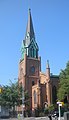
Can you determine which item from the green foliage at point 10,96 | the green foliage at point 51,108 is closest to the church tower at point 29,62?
the green foliage at point 51,108

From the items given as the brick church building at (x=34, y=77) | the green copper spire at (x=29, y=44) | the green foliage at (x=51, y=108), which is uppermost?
the green copper spire at (x=29, y=44)

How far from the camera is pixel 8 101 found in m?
81.7

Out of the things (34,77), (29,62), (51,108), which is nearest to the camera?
(51,108)

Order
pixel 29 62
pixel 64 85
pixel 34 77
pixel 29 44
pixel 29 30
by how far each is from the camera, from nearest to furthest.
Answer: pixel 64 85, pixel 34 77, pixel 29 62, pixel 29 44, pixel 29 30

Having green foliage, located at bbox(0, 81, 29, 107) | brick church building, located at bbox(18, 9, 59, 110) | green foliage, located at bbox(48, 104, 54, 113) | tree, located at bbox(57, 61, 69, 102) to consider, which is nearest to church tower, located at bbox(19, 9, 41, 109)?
brick church building, located at bbox(18, 9, 59, 110)

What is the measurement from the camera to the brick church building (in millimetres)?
92625

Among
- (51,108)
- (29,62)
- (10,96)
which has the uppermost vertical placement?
(29,62)

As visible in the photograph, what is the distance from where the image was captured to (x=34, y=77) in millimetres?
98000

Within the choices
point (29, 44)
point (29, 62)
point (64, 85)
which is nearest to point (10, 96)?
point (64, 85)

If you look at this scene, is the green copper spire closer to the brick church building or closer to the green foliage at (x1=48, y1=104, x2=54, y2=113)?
the brick church building

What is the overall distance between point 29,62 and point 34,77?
560 cm

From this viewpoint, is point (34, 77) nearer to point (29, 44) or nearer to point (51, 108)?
point (29, 44)

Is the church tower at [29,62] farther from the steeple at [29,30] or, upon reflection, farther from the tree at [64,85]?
the tree at [64,85]

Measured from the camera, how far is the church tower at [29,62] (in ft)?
317
